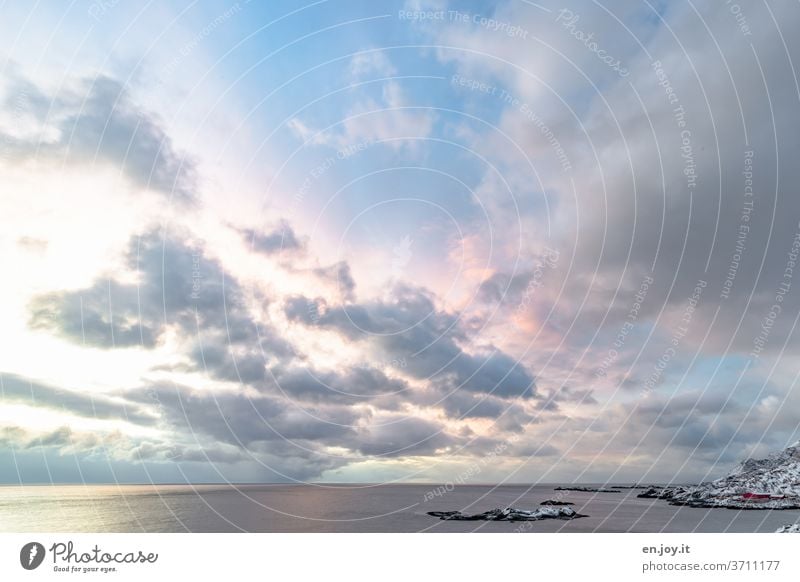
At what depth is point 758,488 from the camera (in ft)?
456

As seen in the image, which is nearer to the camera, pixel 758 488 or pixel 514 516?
pixel 514 516

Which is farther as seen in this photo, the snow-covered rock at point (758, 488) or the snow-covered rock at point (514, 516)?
the snow-covered rock at point (758, 488)

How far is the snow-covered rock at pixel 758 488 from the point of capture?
13125 centimetres

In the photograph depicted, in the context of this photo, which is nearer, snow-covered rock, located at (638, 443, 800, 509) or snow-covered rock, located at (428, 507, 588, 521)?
snow-covered rock, located at (428, 507, 588, 521)

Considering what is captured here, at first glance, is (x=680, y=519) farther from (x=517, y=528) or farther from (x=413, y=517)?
(x=413, y=517)

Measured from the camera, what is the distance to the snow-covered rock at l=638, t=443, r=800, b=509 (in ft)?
431

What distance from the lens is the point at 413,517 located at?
109 metres
